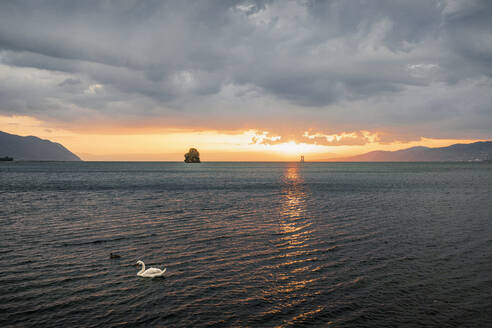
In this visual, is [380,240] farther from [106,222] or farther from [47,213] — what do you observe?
[47,213]

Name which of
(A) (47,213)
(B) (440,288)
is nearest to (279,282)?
(B) (440,288)

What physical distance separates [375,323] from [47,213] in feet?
123

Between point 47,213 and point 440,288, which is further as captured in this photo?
point 47,213

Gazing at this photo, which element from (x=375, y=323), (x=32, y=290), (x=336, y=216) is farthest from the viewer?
(x=336, y=216)

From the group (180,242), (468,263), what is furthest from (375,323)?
(180,242)

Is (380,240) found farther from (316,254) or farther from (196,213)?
(196,213)

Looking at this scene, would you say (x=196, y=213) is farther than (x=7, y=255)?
Yes

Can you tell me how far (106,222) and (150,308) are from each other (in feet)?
70.9

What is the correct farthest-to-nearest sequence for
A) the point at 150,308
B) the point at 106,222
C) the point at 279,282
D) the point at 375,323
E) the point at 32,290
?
the point at 106,222 < the point at 279,282 < the point at 32,290 < the point at 150,308 < the point at 375,323

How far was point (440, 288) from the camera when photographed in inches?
588

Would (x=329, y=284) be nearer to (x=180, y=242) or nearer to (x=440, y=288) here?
(x=440, y=288)

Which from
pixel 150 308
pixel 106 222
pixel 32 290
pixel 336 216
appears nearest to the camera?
pixel 150 308

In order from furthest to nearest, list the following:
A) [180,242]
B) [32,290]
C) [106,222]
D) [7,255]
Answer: [106,222] < [180,242] < [7,255] < [32,290]

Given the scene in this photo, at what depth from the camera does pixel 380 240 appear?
24.6 metres
